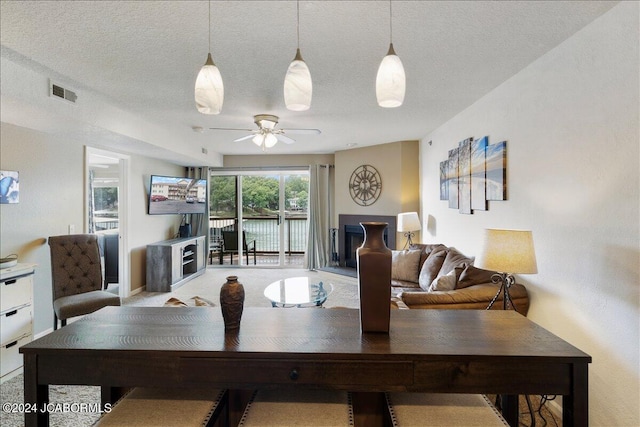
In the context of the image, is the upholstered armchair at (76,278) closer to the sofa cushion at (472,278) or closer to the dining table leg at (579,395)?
the sofa cushion at (472,278)

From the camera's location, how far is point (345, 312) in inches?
62.7

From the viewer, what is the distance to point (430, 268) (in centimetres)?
356

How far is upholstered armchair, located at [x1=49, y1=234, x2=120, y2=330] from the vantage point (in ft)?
9.66

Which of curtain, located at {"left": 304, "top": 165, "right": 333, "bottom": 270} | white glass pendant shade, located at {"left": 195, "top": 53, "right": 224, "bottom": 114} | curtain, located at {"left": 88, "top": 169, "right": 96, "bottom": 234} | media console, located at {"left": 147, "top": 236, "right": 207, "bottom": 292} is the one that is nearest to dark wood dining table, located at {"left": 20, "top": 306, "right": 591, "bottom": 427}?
white glass pendant shade, located at {"left": 195, "top": 53, "right": 224, "bottom": 114}

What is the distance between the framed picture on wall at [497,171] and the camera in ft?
8.87

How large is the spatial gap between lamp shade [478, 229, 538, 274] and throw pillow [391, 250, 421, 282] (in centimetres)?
187

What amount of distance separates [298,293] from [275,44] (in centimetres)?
246

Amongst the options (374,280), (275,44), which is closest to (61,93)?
(275,44)

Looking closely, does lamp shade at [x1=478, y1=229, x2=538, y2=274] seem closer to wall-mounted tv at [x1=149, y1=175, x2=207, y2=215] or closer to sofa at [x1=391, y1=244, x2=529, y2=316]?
sofa at [x1=391, y1=244, x2=529, y2=316]

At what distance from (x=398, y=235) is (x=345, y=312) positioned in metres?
4.05

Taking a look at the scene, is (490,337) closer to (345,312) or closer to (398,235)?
(345,312)

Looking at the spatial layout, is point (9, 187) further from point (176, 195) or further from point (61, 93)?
point (176, 195)

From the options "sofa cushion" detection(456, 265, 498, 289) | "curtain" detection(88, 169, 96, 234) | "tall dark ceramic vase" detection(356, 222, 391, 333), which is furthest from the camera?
"curtain" detection(88, 169, 96, 234)

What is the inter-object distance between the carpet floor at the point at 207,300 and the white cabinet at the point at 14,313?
0.52 ft
